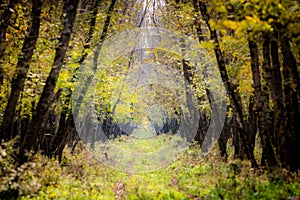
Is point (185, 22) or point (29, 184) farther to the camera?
point (185, 22)

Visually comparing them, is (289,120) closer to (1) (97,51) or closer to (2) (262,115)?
(2) (262,115)

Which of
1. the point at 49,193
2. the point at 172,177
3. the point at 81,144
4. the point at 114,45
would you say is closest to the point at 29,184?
the point at 49,193

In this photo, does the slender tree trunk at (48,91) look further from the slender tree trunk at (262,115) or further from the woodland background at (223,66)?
the slender tree trunk at (262,115)

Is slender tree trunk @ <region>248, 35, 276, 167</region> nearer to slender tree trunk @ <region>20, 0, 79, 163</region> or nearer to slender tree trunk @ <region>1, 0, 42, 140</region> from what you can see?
slender tree trunk @ <region>20, 0, 79, 163</region>

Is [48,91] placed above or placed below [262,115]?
above

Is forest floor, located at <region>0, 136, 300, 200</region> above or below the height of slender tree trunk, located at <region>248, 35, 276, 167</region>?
below

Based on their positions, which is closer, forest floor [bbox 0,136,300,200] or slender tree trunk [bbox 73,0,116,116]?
forest floor [bbox 0,136,300,200]

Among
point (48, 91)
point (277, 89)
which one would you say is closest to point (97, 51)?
point (48, 91)

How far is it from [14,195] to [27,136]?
1.99 m

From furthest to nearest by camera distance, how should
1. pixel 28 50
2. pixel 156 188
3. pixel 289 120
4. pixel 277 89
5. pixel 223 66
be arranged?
pixel 223 66 → pixel 156 188 → pixel 289 120 → pixel 277 89 → pixel 28 50

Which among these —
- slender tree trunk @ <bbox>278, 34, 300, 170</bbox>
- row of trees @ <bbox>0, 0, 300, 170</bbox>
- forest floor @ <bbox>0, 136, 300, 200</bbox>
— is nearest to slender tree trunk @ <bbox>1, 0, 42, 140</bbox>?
→ row of trees @ <bbox>0, 0, 300, 170</bbox>

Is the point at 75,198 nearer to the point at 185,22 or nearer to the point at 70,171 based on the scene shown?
the point at 70,171

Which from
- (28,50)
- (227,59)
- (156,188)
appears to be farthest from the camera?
(227,59)

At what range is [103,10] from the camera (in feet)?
62.5
